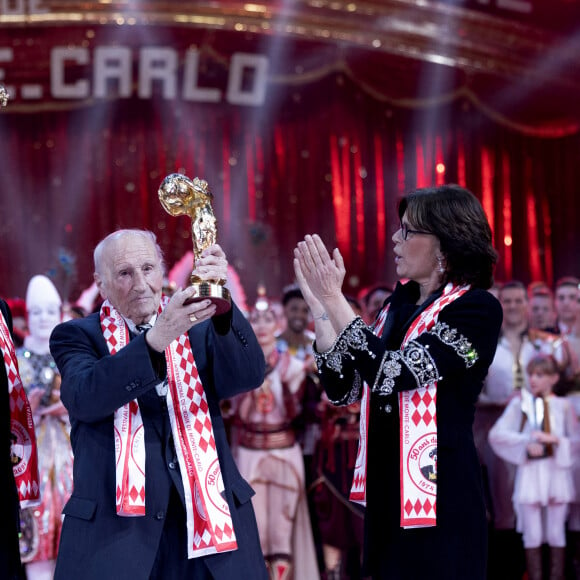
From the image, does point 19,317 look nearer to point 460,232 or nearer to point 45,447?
point 45,447

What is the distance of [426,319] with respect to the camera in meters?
2.44

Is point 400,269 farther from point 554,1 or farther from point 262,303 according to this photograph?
point 554,1

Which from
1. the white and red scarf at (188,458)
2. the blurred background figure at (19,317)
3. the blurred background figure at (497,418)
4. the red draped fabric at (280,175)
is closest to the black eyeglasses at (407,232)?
the white and red scarf at (188,458)

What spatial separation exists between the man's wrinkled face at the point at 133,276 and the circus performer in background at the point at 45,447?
2.38 meters

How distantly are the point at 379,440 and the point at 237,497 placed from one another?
40 centimetres

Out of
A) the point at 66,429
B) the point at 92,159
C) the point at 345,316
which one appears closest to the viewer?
the point at 345,316

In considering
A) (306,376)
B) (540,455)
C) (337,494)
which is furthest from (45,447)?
(540,455)

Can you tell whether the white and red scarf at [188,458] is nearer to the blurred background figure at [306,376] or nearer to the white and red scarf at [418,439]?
the white and red scarf at [418,439]

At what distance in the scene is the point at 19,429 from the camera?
259 centimetres

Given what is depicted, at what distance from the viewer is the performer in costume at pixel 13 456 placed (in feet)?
7.87

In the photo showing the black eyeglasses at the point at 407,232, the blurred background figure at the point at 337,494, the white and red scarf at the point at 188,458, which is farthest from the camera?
the blurred background figure at the point at 337,494

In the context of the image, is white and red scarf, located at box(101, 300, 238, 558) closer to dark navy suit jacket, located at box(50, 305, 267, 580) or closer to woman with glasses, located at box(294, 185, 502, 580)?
dark navy suit jacket, located at box(50, 305, 267, 580)

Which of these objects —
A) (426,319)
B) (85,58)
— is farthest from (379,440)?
(85,58)

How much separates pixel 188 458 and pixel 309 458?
3.13 meters
